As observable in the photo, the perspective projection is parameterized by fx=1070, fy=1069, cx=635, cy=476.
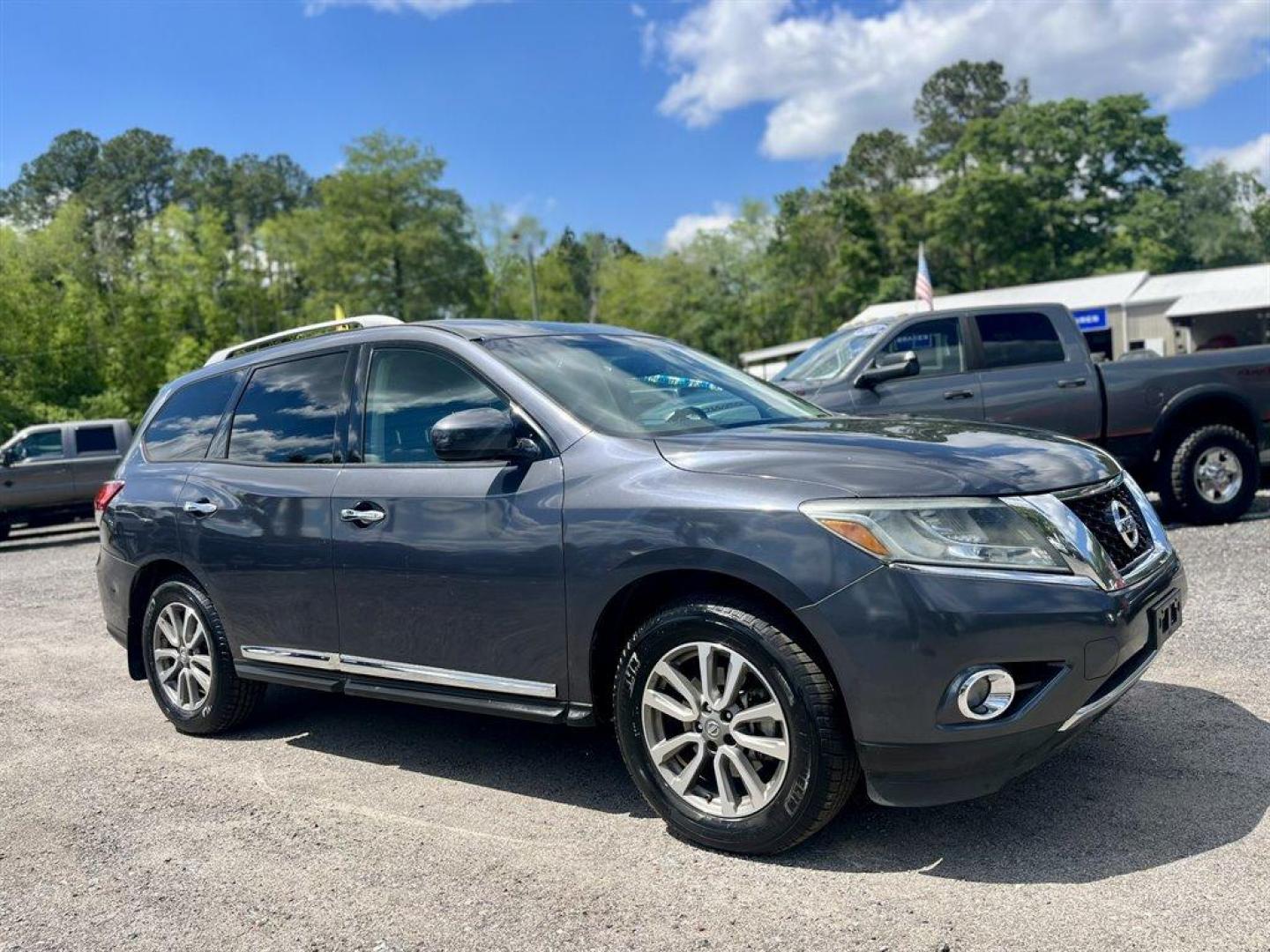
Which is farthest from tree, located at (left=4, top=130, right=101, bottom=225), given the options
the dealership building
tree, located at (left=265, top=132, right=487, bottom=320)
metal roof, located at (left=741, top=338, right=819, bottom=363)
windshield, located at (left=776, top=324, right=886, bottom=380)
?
windshield, located at (left=776, top=324, right=886, bottom=380)

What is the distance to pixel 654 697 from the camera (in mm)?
3475

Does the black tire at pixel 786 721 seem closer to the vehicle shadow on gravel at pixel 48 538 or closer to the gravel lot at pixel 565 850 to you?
the gravel lot at pixel 565 850

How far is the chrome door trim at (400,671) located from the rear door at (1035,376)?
21.2ft

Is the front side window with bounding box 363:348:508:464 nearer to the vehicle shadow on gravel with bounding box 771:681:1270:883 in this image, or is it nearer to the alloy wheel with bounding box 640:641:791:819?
the alloy wheel with bounding box 640:641:791:819

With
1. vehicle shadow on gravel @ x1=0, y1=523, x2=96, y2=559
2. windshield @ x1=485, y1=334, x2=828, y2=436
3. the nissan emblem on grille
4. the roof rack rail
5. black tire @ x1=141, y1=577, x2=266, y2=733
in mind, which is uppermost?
the roof rack rail

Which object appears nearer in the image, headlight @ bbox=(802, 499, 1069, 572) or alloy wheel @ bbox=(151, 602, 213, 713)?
headlight @ bbox=(802, 499, 1069, 572)

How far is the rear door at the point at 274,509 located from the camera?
443cm

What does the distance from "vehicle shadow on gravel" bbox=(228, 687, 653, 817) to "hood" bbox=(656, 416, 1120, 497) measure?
1.37 metres

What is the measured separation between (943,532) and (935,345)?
681 cm

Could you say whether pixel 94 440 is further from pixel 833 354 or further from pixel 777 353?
pixel 777 353

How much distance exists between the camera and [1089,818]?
11.5ft

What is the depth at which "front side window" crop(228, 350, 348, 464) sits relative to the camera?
4602 mm

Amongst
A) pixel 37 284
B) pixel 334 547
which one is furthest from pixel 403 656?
pixel 37 284

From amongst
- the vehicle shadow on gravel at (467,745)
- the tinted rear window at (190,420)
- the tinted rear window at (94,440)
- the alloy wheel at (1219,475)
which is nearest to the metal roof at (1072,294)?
the tinted rear window at (94,440)
